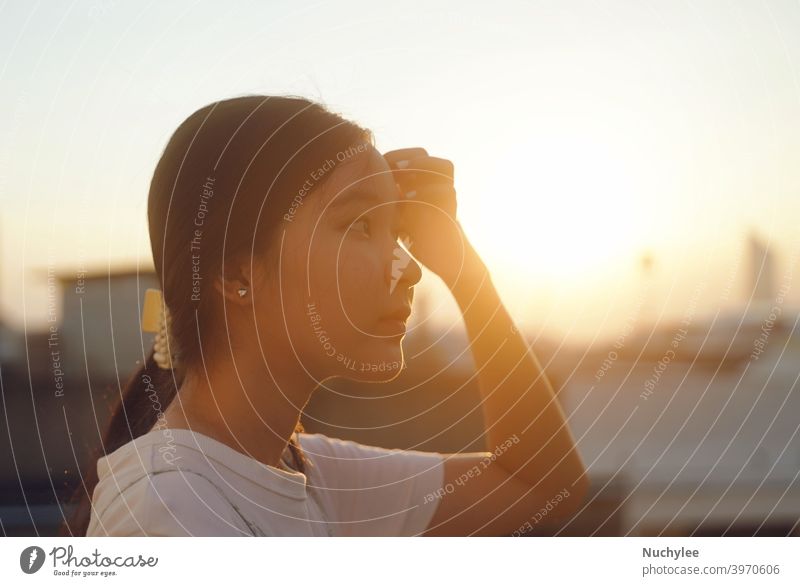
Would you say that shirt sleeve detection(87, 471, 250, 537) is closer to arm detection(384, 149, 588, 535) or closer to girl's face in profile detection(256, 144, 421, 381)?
girl's face in profile detection(256, 144, 421, 381)

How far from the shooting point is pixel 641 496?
1.61m

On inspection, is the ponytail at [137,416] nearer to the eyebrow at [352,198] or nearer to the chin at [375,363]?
the chin at [375,363]

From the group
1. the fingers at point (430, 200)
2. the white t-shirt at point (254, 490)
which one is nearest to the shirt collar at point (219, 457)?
the white t-shirt at point (254, 490)

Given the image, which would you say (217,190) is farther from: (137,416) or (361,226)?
(137,416)

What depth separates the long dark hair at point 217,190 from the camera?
3.00 ft

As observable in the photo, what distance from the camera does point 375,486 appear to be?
1.07 metres

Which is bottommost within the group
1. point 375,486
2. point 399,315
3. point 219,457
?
point 375,486

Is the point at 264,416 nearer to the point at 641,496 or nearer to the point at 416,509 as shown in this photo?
the point at 416,509

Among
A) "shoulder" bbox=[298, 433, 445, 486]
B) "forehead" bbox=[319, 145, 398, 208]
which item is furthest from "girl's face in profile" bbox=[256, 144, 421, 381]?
"shoulder" bbox=[298, 433, 445, 486]

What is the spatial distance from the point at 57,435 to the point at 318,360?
0.49 meters

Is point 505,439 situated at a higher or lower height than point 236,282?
lower

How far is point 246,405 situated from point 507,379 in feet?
0.99

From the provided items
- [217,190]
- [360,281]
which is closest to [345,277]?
[360,281]
